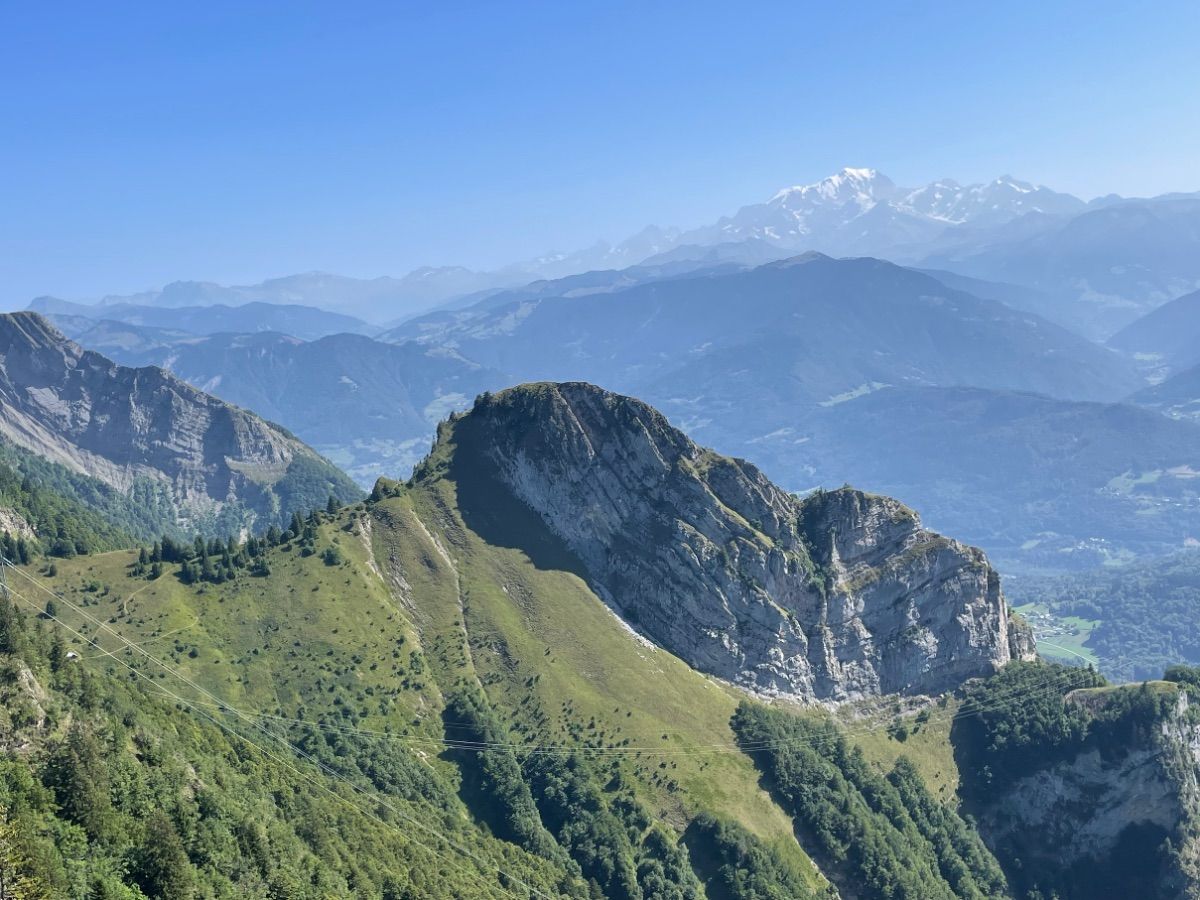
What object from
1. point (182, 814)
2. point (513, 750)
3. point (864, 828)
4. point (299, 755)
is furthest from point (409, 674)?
point (182, 814)

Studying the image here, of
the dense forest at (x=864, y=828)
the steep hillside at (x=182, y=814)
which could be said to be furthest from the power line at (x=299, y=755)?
the dense forest at (x=864, y=828)

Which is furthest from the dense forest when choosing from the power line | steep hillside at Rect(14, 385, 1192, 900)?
the power line

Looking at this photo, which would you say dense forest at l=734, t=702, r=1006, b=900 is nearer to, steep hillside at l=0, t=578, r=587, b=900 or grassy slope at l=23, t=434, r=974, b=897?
grassy slope at l=23, t=434, r=974, b=897

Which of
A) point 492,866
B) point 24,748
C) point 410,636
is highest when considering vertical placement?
point 24,748

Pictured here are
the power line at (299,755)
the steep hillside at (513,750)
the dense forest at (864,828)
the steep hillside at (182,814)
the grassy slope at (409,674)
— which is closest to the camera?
the steep hillside at (182,814)

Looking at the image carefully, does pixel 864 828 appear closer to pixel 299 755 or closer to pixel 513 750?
pixel 513 750

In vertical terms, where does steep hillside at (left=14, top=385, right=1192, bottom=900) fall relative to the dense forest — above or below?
above

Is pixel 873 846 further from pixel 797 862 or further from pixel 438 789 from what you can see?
pixel 438 789

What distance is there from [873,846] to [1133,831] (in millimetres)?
57655

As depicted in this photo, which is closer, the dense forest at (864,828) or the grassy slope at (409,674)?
the grassy slope at (409,674)

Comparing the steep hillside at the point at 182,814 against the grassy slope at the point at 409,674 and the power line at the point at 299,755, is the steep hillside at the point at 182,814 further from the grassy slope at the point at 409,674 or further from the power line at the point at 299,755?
the grassy slope at the point at 409,674

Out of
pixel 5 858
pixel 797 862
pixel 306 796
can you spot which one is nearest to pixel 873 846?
pixel 797 862

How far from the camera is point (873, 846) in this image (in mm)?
180875

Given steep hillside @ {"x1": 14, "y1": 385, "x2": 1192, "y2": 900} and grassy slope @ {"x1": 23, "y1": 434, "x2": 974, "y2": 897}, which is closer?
steep hillside @ {"x1": 14, "y1": 385, "x2": 1192, "y2": 900}
